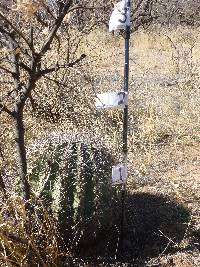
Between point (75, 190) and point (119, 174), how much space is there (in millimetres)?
253

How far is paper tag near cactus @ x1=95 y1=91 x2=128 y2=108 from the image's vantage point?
9.35ft

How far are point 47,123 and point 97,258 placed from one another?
2104 mm

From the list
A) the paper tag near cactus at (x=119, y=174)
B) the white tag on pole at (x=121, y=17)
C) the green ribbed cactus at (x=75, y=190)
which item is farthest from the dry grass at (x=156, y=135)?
the paper tag near cactus at (x=119, y=174)

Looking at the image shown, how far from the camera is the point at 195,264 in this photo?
9.72ft

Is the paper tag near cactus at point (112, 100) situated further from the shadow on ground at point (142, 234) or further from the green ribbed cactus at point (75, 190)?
the shadow on ground at point (142, 234)

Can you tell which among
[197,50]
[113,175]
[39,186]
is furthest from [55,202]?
[197,50]

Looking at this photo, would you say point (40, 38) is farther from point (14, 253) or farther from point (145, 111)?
point (14, 253)

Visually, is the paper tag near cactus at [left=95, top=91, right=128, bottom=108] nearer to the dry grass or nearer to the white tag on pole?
the dry grass

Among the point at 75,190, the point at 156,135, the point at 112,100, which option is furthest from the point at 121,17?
the point at 156,135

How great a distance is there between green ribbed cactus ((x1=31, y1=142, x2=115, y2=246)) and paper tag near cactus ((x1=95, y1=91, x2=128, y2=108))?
1.23 ft

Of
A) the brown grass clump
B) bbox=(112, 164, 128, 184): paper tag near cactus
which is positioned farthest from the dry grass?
bbox=(112, 164, 128, 184): paper tag near cactus

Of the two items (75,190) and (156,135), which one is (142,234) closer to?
(75,190)

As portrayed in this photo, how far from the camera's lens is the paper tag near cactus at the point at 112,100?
2850 mm

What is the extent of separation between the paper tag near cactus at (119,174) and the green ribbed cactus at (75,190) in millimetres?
81
